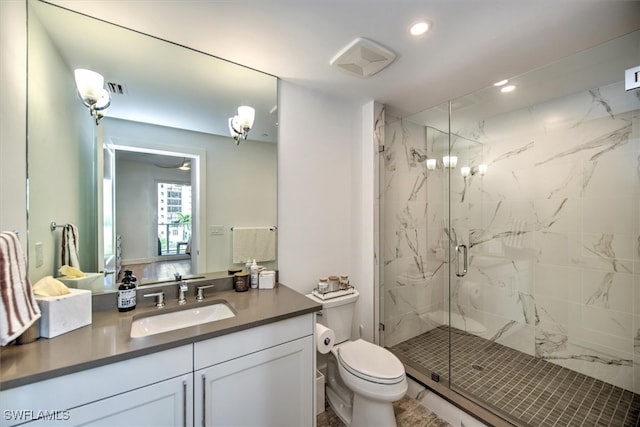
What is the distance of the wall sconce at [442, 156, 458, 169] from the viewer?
8.52 ft

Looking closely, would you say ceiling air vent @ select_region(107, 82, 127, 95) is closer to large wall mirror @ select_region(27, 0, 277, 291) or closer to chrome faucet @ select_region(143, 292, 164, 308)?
large wall mirror @ select_region(27, 0, 277, 291)

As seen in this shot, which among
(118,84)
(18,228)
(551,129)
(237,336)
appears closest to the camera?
(18,228)

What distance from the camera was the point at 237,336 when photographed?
3.88ft

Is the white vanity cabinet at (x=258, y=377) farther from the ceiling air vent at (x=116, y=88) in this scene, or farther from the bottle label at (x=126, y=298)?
the ceiling air vent at (x=116, y=88)

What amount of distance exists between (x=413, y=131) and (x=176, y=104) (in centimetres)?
208

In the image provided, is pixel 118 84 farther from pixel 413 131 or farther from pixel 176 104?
pixel 413 131

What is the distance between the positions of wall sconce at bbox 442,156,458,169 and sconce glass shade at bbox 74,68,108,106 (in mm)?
2750

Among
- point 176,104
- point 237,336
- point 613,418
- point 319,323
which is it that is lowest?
point 613,418

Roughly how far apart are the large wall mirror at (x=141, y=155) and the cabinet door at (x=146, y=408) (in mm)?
656

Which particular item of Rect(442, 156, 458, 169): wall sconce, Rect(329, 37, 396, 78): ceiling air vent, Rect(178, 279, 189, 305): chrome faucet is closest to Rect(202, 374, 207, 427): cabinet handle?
Rect(178, 279, 189, 305): chrome faucet

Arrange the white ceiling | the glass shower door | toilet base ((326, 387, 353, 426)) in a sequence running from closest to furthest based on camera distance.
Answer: the white ceiling → toilet base ((326, 387, 353, 426)) → the glass shower door

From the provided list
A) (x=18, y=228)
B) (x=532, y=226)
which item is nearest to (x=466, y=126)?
(x=532, y=226)

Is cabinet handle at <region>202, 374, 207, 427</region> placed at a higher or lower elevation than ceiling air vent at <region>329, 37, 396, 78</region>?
lower

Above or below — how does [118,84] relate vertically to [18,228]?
above
